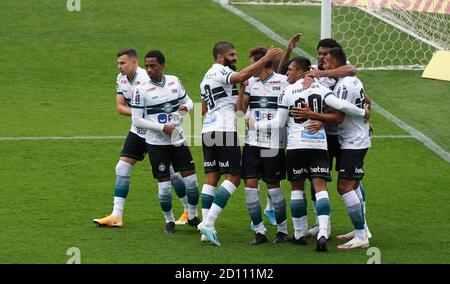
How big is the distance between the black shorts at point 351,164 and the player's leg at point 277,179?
68 centimetres

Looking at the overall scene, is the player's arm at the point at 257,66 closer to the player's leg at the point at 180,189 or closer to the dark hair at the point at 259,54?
the dark hair at the point at 259,54

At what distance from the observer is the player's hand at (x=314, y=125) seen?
1305cm

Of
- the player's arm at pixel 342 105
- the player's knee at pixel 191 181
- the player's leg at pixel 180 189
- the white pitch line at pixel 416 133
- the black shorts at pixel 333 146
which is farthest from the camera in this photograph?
the white pitch line at pixel 416 133

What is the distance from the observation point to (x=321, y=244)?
13.1 meters

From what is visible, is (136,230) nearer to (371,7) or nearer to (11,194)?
(11,194)

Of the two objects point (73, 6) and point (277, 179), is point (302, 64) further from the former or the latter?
point (73, 6)

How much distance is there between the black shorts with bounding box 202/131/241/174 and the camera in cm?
1355

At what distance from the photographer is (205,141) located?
13.7m

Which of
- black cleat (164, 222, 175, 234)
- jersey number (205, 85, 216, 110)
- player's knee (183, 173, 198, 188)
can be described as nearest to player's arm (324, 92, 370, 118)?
jersey number (205, 85, 216, 110)

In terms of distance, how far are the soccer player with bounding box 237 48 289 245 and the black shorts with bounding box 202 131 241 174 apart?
0.11 metres

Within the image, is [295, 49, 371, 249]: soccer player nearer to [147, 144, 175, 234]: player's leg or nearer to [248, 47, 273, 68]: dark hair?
[248, 47, 273, 68]: dark hair

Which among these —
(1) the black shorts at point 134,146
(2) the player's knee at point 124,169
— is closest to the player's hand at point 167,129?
(1) the black shorts at point 134,146

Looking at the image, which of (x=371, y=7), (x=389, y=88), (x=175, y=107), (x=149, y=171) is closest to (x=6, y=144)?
(x=149, y=171)

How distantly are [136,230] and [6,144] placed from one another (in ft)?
18.3
